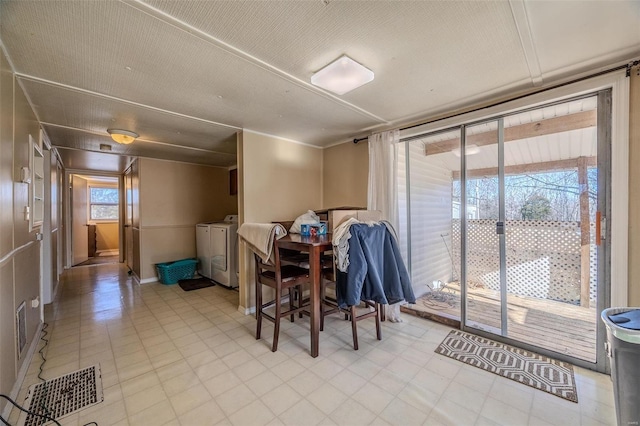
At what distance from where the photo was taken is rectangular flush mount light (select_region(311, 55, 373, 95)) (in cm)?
168

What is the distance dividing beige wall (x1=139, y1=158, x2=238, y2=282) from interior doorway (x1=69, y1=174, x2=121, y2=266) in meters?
2.40

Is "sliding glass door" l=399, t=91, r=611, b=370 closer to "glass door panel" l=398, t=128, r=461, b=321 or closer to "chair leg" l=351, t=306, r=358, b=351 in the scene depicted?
"glass door panel" l=398, t=128, r=461, b=321

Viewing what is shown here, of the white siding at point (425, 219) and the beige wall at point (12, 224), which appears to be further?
the white siding at point (425, 219)

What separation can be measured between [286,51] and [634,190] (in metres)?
2.51

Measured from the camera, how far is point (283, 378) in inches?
74.2

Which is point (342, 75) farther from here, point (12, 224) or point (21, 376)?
point (21, 376)

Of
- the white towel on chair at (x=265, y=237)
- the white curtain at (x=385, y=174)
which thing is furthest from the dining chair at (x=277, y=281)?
the white curtain at (x=385, y=174)

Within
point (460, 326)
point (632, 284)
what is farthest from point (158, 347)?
point (632, 284)

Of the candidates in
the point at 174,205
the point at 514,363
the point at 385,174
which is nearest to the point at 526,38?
the point at 385,174

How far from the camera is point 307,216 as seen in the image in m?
3.01

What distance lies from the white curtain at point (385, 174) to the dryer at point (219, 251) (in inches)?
91.5

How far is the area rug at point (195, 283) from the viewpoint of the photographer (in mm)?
4156

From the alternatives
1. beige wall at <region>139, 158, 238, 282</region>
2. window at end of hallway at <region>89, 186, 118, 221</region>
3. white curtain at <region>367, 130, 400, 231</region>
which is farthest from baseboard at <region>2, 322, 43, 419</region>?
window at end of hallway at <region>89, 186, 118, 221</region>

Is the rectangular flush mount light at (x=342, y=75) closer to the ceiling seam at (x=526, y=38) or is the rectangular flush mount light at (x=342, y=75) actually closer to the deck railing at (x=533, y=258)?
the ceiling seam at (x=526, y=38)
